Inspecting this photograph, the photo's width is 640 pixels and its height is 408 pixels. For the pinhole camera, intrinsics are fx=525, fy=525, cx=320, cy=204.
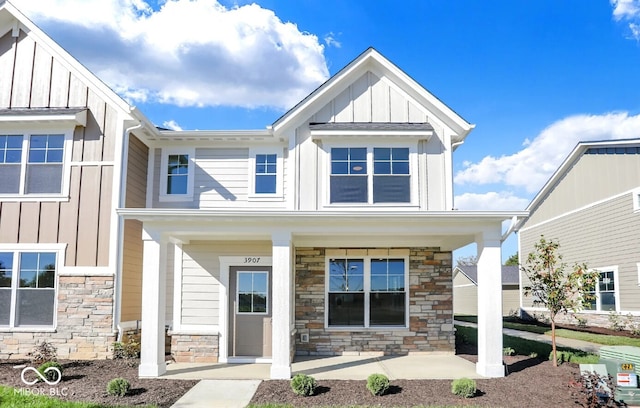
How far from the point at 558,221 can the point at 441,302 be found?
42.2 ft

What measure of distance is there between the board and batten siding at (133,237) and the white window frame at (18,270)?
4.53ft

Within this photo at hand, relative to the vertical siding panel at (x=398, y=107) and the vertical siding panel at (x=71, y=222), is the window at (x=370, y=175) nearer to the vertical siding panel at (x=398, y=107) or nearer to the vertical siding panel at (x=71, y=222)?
the vertical siding panel at (x=398, y=107)

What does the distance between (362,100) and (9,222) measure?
8702 millimetres

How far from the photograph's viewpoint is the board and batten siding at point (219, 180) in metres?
13.1

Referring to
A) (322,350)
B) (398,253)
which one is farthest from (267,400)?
A: (398,253)

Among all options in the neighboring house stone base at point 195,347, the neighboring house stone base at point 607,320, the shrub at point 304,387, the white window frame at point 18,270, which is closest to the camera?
the shrub at point 304,387

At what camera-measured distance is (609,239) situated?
1873 cm

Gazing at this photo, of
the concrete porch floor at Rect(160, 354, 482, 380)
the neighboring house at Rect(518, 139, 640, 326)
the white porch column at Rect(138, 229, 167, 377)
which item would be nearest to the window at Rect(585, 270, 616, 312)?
the neighboring house at Rect(518, 139, 640, 326)

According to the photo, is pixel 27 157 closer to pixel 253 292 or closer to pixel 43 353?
pixel 43 353

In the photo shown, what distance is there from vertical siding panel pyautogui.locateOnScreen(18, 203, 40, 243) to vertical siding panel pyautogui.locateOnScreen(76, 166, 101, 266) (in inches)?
39.6

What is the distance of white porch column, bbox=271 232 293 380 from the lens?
9523mm

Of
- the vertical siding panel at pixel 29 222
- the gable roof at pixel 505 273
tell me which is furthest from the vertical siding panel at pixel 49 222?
the gable roof at pixel 505 273

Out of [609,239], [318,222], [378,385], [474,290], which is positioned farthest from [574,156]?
[378,385]

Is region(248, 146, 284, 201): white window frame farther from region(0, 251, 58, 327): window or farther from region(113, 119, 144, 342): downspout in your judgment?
region(0, 251, 58, 327): window
